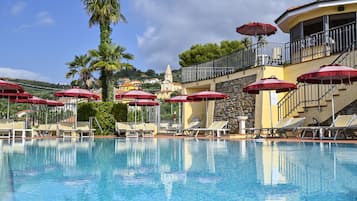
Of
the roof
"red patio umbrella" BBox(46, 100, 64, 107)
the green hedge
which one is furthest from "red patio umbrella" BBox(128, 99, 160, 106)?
the roof

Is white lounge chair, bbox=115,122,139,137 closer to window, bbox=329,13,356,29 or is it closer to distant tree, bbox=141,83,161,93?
distant tree, bbox=141,83,161,93

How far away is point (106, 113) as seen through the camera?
840 inches

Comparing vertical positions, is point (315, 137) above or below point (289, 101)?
below

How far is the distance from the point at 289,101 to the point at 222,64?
5.61 m

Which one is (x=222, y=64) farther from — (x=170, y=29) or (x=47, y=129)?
(x=170, y=29)

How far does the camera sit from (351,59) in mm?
14781

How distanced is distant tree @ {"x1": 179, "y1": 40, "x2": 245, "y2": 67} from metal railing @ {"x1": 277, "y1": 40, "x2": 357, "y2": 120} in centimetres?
2495

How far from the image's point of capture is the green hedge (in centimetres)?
2125

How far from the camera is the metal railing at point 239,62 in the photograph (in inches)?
717

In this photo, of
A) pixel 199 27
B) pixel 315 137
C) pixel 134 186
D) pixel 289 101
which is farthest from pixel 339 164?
pixel 199 27

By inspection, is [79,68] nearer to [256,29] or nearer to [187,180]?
[256,29]

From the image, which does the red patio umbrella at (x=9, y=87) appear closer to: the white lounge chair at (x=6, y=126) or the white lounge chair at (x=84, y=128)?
the white lounge chair at (x=6, y=126)

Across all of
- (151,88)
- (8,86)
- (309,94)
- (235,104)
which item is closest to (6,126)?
(8,86)

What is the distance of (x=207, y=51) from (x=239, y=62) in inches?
871
